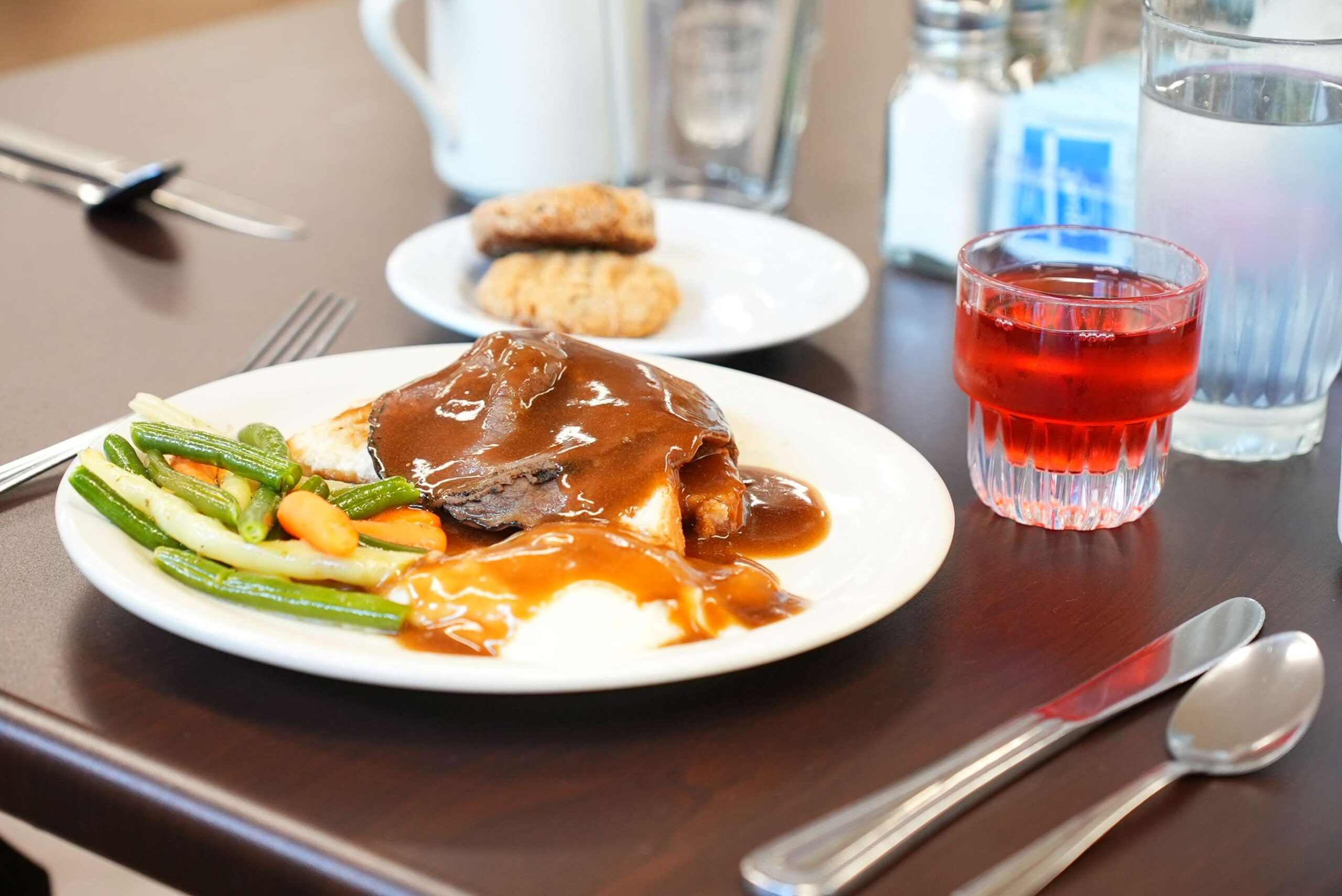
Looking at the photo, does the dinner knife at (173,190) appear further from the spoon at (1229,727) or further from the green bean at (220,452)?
the spoon at (1229,727)

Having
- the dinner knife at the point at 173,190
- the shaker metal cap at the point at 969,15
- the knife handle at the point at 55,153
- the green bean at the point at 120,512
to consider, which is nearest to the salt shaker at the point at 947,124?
the shaker metal cap at the point at 969,15

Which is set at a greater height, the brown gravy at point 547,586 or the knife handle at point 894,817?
the brown gravy at point 547,586

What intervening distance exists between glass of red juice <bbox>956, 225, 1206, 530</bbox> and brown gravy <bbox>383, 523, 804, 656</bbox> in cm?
32

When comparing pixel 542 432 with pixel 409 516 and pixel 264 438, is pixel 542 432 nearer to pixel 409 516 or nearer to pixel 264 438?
pixel 409 516

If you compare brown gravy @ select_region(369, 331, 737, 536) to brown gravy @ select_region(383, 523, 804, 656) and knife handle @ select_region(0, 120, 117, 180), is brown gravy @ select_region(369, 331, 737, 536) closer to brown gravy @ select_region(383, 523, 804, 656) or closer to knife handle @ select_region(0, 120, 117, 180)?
brown gravy @ select_region(383, 523, 804, 656)

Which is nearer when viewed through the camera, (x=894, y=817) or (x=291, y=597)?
(x=894, y=817)

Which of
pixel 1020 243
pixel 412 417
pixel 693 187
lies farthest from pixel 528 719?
pixel 693 187

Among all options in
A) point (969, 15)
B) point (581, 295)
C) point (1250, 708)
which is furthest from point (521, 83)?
point (1250, 708)

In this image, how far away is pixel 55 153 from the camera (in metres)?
2.28

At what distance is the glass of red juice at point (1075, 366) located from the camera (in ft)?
3.96

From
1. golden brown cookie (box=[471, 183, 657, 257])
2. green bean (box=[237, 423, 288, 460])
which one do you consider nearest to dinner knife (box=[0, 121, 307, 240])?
golden brown cookie (box=[471, 183, 657, 257])

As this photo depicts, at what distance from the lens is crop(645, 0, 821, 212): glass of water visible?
2.12 metres

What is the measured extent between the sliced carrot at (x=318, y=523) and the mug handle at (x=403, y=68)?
105 cm

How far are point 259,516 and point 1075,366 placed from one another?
69cm
